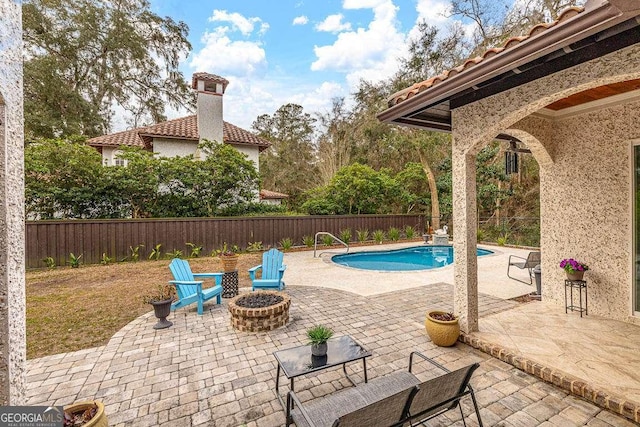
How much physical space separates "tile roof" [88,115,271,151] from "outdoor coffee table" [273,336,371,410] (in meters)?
13.7

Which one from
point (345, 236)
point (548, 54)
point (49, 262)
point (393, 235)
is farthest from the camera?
point (393, 235)

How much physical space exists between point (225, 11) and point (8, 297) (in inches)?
590

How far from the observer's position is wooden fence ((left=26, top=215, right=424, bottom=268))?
888 centimetres

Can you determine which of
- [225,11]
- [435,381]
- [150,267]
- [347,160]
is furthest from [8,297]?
[347,160]

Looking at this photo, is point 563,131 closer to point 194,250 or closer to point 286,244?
point 286,244

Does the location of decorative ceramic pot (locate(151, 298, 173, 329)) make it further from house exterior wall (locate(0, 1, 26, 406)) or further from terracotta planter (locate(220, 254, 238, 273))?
house exterior wall (locate(0, 1, 26, 406))

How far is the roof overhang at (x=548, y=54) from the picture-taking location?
2.00 metres

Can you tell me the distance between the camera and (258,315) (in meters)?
4.11

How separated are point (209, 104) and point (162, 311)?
12.0m

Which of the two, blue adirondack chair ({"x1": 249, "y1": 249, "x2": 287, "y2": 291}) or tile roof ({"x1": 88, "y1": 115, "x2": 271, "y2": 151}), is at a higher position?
tile roof ({"x1": 88, "y1": 115, "x2": 271, "y2": 151})

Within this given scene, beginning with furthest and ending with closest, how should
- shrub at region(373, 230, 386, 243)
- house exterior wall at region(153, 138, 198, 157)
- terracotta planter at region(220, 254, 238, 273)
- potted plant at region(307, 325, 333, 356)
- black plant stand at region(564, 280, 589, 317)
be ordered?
house exterior wall at region(153, 138, 198, 157)
shrub at region(373, 230, 386, 243)
terracotta planter at region(220, 254, 238, 273)
black plant stand at region(564, 280, 589, 317)
potted plant at region(307, 325, 333, 356)

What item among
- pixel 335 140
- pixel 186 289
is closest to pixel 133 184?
pixel 186 289

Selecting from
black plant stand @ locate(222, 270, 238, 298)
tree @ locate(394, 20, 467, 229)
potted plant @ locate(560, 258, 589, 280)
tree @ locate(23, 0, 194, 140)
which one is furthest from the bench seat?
tree @ locate(23, 0, 194, 140)

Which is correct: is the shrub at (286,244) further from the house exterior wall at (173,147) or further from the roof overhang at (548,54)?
the roof overhang at (548,54)
